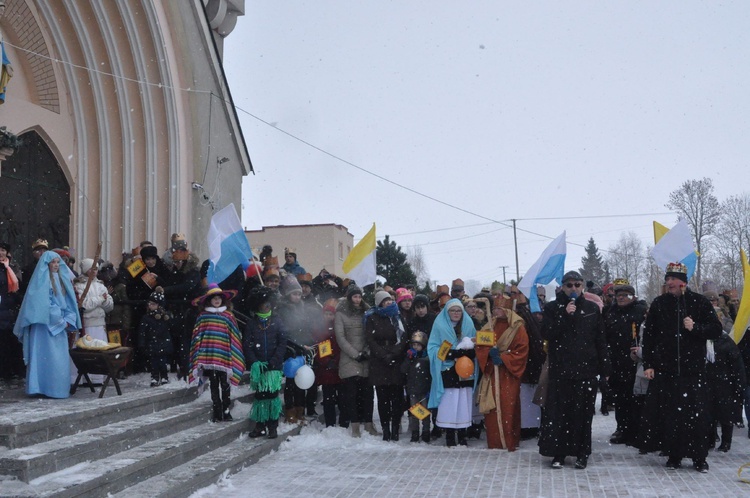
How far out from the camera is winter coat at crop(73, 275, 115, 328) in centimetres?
938

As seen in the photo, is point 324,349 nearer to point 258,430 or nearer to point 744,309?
point 258,430

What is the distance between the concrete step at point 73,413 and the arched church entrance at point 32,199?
5650 millimetres

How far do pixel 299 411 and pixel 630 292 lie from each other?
4.71 metres

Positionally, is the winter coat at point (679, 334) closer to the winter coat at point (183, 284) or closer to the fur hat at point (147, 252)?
the winter coat at point (183, 284)

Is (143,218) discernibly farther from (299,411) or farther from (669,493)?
(669,493)

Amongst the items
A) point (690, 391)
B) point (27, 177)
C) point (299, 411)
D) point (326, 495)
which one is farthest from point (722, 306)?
point (27, 177)

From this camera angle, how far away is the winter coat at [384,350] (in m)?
9.81

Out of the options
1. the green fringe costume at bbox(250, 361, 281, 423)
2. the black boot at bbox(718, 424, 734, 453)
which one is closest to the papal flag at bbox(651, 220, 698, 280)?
the black boot at bbox(718, 424, 734, 453)

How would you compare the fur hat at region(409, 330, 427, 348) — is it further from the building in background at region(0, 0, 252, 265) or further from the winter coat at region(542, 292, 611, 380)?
the building in background at region(0, 0, 252, 265)

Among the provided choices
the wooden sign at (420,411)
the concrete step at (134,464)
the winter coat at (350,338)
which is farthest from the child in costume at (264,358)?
the wooden sign at (420,411)

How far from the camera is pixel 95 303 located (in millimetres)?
9375

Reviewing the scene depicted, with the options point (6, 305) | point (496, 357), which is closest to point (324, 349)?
point (496, 357)

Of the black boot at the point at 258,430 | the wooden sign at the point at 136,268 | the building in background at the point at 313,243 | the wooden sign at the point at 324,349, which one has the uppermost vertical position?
the building in background at the point at 313,243

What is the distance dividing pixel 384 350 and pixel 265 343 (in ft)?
5.65
